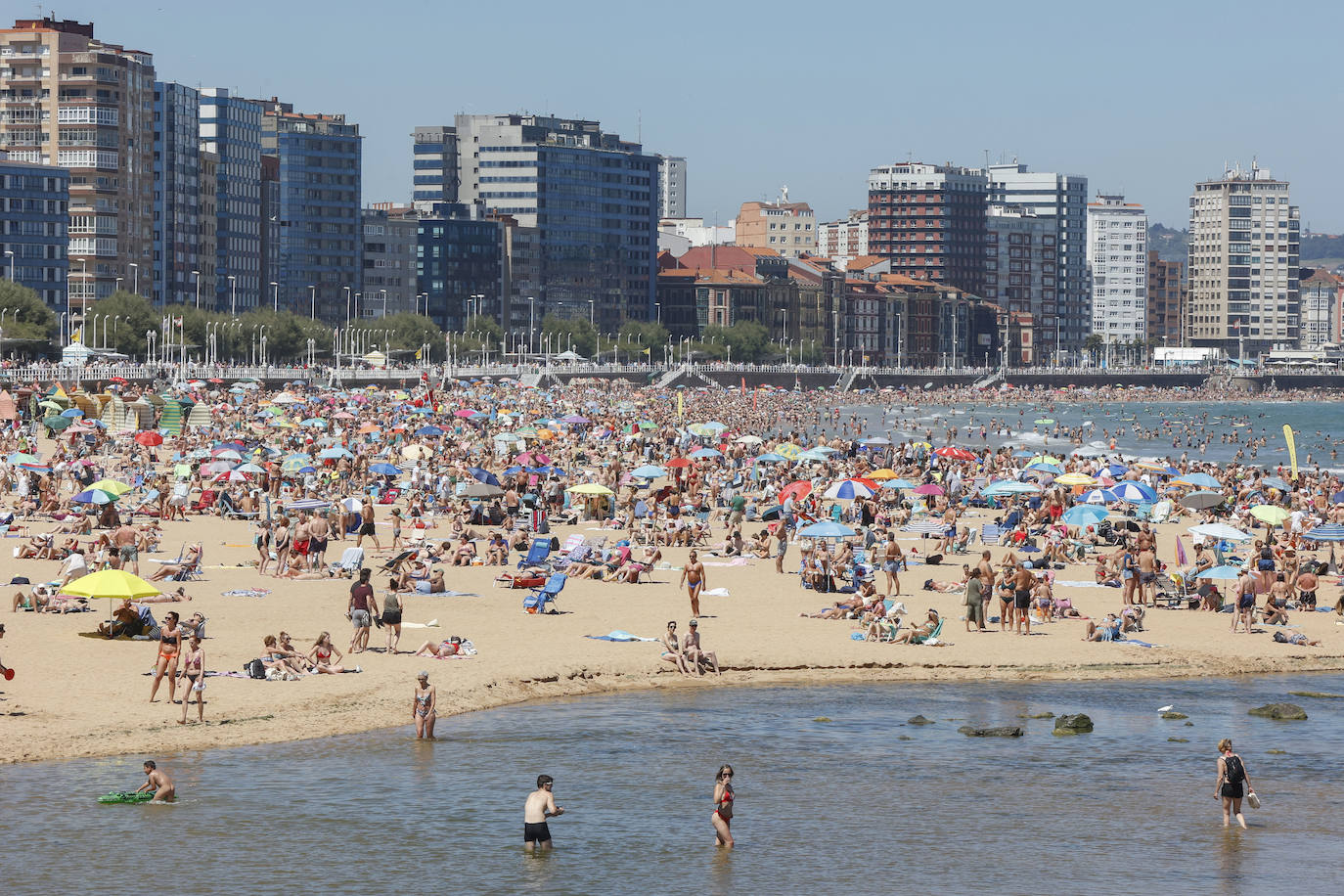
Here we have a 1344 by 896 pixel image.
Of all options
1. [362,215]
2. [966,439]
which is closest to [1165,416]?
[966,439]

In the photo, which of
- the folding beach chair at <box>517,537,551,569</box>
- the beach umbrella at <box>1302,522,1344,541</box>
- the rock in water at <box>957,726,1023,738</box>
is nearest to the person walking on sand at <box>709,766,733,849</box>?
the rock in water at <box>957,726,1023,738</box>

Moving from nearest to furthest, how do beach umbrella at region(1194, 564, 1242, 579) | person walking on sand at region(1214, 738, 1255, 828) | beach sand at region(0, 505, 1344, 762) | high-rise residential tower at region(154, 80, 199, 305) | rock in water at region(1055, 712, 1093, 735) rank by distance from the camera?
person walking on sand at region(1214, 738, 1255, 828), beach sand at region(0, 505, 1344, 762), rock in water at region(1055, 712, 1093, 735), beach umbrella at region(1194, 564, 1242, 579), high-rise residential tower at region(154, 80, 199, 305)

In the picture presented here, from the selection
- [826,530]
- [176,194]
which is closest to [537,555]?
[826,530]

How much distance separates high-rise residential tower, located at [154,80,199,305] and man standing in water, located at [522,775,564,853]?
130 meters

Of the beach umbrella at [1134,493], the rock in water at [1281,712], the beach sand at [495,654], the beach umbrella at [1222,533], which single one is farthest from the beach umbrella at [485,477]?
the rock in water at [1281,712]

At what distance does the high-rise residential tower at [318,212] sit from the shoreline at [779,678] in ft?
491

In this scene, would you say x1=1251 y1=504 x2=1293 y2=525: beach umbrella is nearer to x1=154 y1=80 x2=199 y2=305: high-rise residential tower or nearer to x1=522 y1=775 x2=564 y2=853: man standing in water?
x1=522 y1=775 x2=564 y2=853: man standing in water

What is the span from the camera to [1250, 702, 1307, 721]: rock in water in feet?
78.5

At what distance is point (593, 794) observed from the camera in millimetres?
19984

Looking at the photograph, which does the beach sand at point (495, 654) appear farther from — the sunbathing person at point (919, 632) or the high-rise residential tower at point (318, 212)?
the high-rise residential tower at point (318, 212)

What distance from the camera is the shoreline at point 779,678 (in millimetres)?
21812

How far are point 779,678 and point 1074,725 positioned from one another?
14.7ft

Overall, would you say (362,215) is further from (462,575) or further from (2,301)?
(462,575)

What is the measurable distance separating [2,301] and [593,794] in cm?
8503
